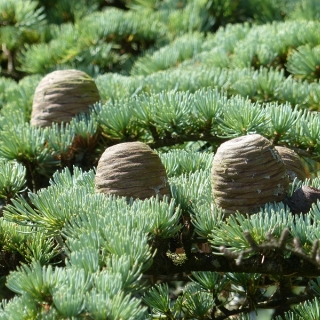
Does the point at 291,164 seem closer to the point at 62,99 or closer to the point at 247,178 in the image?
the point at 247,178

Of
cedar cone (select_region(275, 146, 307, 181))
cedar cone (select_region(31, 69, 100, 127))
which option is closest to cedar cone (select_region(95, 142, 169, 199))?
cedar cone (select_region(275, 146, 307, 181))

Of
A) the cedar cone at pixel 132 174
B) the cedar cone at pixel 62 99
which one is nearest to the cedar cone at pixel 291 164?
the cedar cone at pixel 132 174

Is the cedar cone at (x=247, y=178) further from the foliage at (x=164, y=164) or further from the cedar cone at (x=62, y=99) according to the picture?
the cedar cone at (x=62, y=99)

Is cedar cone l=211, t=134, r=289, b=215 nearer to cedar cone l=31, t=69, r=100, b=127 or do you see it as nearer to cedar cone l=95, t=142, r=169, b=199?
cedar cone l=95, t=142, r=169, b=199

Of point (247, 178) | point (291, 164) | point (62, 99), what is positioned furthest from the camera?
point (62, 99)

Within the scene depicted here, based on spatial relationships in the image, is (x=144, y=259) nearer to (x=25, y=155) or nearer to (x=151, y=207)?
(x=151, y=207)

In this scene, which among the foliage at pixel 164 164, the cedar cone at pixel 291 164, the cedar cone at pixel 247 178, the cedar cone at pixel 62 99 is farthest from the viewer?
the cedar cone at pixel 62 99

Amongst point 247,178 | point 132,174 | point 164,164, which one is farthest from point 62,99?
point 247,178
